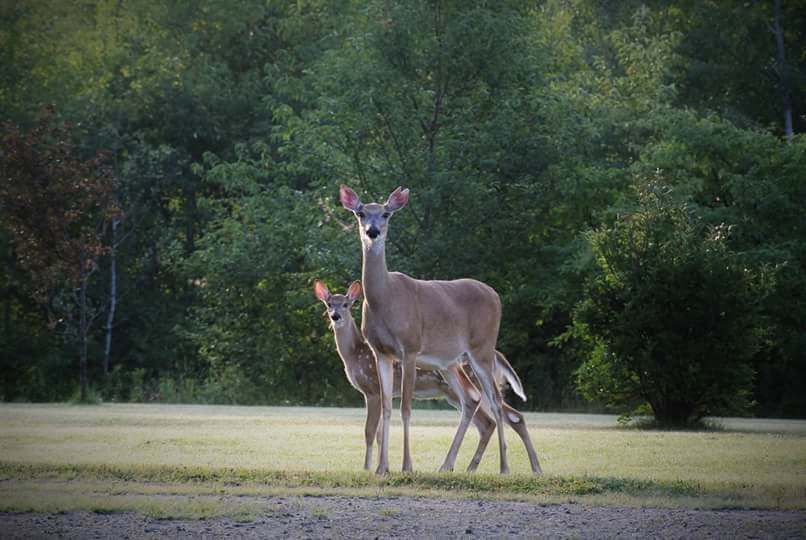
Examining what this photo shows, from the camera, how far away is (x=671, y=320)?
2252 centimetres

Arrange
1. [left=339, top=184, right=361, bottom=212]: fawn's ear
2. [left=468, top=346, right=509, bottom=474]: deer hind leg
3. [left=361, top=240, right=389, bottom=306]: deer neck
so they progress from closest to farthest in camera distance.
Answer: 1. [left=361, top=240, right=389, bottom=306]: deer neck
2. [left=339, top=184, right=361, bottom=212]: fawn's ear
3. [left=468, top=346, right=509, bottom=474]: deer hind leg

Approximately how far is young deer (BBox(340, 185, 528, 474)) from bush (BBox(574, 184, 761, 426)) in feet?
28.4

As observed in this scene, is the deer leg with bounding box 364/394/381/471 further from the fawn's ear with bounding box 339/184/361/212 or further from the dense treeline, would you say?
the dense treeline

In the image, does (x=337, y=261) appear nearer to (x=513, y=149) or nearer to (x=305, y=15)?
(x=513, y=149)

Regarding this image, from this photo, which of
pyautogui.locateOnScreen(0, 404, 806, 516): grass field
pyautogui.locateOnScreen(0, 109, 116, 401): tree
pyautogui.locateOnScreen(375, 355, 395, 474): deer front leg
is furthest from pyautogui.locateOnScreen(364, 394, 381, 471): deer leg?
pyautogui.locateOnScreen(0, 109, 116, 401): tree

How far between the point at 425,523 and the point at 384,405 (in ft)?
10.1

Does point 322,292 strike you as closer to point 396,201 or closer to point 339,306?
point 339,306

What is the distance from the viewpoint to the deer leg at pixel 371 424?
13.4 meters

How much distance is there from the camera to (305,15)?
46.1 meters

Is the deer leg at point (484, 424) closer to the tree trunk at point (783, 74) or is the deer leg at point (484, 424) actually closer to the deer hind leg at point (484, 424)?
the deer hind leg at point (484, 424)

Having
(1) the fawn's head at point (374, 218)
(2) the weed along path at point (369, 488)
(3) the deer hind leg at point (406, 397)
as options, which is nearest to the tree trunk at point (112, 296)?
(2) the weed along path at point (369, 488)

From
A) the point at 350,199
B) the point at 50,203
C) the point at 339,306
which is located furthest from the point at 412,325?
the point at 50,203

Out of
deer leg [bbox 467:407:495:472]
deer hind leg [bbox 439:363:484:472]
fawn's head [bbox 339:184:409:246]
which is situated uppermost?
fawn's head [bbox 339:184:409:246]

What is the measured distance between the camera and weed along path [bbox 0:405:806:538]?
32.1ft
